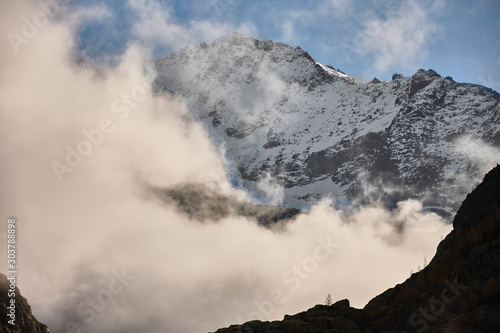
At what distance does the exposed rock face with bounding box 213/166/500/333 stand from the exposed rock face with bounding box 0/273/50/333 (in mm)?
45843

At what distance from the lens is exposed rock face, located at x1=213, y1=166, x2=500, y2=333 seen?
29.2 metres

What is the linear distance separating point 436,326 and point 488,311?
11.6 ft

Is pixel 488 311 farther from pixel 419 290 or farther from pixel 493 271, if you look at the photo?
pixel 419 290

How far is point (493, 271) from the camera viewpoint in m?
29.2

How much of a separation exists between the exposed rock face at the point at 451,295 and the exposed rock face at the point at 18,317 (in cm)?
4584
